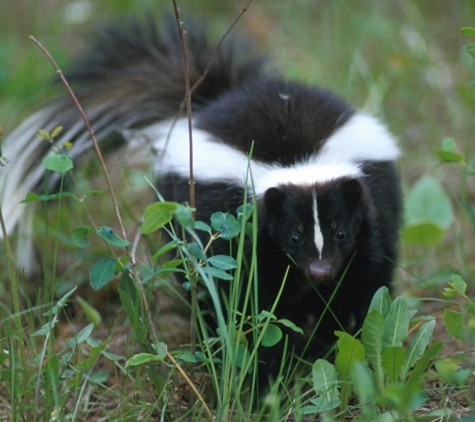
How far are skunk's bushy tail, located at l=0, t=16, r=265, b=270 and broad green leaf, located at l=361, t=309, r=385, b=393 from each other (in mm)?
1989

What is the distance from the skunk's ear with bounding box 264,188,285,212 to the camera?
10.8 ft

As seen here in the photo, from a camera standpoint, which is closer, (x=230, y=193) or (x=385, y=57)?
(x=230, y=193)

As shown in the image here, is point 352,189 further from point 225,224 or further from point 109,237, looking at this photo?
point 109,237

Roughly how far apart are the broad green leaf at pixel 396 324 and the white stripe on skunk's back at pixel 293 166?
2.49ft

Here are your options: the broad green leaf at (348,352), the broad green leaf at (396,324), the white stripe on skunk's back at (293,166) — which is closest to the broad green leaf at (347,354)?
the broad green leaf at (348,352)

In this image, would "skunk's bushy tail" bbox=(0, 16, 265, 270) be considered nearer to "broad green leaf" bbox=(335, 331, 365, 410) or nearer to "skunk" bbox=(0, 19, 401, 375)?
"skunk" bbox=(0, 19, 401, 375)

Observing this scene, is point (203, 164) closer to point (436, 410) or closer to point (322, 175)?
→ point (322, 175)

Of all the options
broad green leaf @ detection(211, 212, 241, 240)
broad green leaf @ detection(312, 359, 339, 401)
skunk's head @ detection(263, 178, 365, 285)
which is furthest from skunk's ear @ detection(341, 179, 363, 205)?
broad green leaf @ detection(312, 359, 339, 401)

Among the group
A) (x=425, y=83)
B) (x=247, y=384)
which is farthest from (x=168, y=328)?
(x=425, y=83)

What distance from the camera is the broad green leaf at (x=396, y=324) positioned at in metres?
2.78

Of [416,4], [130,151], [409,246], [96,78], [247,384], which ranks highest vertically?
[416,4]

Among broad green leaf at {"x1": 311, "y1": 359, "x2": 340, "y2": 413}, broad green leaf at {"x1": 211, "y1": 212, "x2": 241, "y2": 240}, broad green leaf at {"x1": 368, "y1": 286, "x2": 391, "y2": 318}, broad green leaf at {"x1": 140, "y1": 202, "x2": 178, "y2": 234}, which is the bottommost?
broad green leaf at {"x1": 311, "y1": 359, "x2": 340, "y2": 413}

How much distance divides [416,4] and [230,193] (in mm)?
4776

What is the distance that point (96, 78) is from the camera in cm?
467
